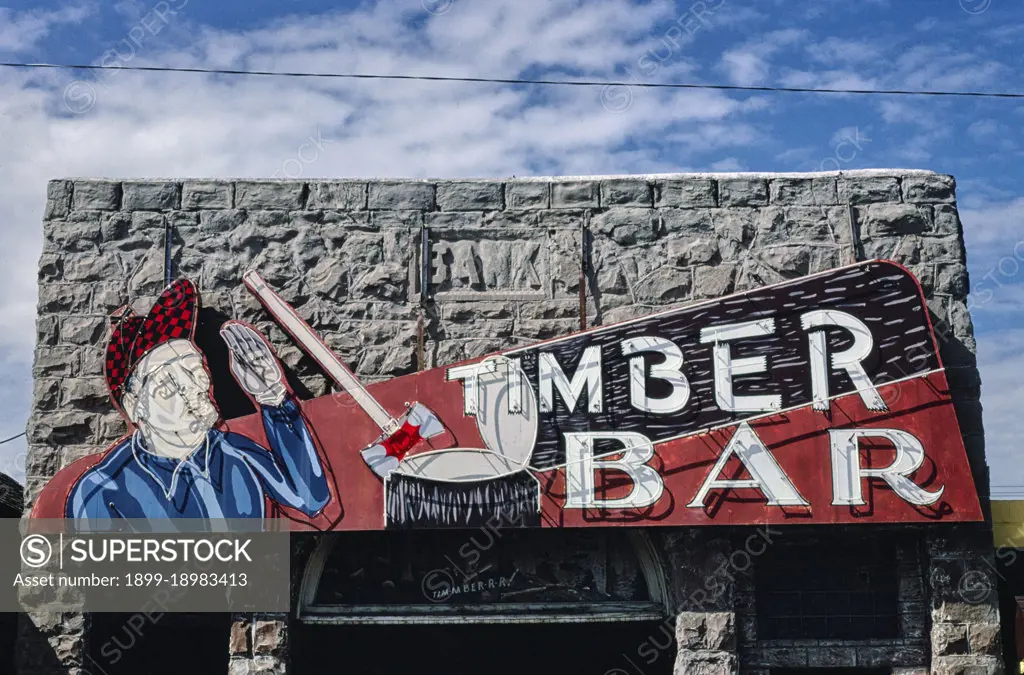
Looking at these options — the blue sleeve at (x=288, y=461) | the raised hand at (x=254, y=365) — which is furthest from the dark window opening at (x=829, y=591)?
the raised hand at (x=254, y=365)

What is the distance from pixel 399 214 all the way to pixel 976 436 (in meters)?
5.36

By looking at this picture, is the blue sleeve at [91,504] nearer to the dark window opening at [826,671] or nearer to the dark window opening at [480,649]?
the dark window opening at [480,649]

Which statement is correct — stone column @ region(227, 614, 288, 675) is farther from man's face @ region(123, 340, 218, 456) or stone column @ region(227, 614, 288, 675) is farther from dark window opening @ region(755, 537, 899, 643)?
dark window opening @ region(755, 537, 899, 643)

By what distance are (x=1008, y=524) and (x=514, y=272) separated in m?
4.81

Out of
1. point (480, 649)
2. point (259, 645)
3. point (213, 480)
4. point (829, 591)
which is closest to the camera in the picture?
point (259, 645)

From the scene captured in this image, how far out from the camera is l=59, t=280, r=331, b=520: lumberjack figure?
Answer: 9.77 metres

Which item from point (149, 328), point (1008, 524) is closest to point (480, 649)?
point (149, 328)

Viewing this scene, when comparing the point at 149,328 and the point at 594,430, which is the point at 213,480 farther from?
the point at 594,430

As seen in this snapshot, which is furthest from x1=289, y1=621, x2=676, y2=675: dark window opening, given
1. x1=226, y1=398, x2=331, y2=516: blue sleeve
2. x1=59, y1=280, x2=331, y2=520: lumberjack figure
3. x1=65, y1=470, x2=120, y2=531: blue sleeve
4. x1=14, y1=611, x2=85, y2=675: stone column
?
x1=65, y1=470, x2=120, y2=531: blue sleeve

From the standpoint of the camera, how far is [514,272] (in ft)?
34.1

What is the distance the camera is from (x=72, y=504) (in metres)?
9.77

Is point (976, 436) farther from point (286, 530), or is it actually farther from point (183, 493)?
point (183, 493)

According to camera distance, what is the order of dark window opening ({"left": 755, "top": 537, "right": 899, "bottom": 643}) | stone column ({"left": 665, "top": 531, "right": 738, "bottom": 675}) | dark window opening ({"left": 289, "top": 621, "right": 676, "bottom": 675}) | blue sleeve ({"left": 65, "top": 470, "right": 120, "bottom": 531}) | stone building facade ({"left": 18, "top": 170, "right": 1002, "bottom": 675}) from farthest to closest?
1. dark window opening ({"left": 289, "top": 621, "right": 676, "bottom": 675})
2. dark window opening ({"left": 755, "top": 537, "right": 899, "bottom": 643})
3. stone building facade ({"left": 18, "top": 170, "right": 1002, "bottom": 675})
4. blue sleeve ({"left": 65, "top": 470, "right": 120, "bottom": 531})
5. stone column ({"left": 665, "top": 531, "right": 738, "bottom": 675})

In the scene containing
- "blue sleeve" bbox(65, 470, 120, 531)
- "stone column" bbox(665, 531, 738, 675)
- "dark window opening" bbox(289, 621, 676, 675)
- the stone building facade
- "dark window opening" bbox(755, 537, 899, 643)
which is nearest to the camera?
"stone column" bbox(665, 531, 738, 675)
